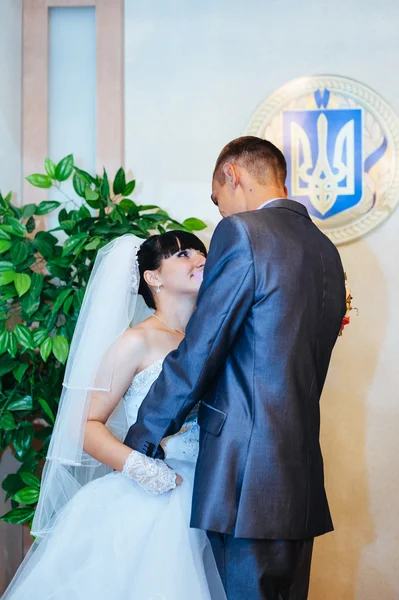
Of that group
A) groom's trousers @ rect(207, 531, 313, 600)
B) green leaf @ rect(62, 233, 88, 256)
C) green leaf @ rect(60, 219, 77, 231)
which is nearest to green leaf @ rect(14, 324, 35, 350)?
green leaf @ rect(62, 233, 88, 256)

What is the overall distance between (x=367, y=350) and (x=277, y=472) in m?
1.81

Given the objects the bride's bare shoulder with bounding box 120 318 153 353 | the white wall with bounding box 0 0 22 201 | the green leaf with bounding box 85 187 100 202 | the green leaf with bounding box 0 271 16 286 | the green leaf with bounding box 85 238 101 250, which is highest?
the white wall with bounding box 0 0 22 201

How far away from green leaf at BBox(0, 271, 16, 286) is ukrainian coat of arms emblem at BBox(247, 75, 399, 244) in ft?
4.61

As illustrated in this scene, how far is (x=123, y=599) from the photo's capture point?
→ 196 centimetres

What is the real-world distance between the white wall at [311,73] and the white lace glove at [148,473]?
163 cm

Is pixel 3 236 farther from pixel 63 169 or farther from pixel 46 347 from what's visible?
pixel 46 347

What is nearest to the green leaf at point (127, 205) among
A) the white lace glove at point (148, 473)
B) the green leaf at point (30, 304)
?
the green leaf at point (30, 304)

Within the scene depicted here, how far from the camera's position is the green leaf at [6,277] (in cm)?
293

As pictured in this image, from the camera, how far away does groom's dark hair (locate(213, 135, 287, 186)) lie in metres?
2.18

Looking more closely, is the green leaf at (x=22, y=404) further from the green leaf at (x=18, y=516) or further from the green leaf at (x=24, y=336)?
the green leaf at (x=18, y=516)

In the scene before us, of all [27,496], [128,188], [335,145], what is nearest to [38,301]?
[128,188]

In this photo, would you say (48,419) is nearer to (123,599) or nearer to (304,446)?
(123,599)

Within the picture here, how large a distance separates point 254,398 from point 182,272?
745 millimetres

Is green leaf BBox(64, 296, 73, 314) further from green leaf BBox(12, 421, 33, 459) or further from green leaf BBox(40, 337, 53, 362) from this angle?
green leaf BBox(12, 421, 33, 459)
